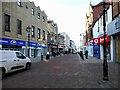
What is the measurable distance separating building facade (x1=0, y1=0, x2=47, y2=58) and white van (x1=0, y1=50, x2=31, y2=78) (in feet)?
29.8

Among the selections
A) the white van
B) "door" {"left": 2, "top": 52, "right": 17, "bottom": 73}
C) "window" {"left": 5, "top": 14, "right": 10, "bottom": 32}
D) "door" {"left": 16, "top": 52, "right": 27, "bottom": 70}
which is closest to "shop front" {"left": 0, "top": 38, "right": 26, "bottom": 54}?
"window" {"left": 5, "top": 14, "right": 10, "bottom": 32}

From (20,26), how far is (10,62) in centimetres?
1801

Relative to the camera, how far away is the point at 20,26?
104 ft

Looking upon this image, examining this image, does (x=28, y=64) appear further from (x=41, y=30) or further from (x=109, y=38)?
(x=41, y=30)

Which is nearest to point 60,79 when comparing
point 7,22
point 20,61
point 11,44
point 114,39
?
point 20,61

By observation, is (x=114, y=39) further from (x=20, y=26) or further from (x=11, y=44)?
(x=20, y=26)

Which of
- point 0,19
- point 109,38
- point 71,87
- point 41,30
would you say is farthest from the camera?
point 41,30

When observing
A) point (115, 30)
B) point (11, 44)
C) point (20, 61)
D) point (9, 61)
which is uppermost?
point (115, 30)

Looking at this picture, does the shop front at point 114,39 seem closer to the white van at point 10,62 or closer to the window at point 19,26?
the white van at point 10,62

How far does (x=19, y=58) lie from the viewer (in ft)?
52.5

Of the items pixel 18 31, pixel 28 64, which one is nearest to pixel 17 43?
pixel 18 31

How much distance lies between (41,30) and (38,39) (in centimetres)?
313

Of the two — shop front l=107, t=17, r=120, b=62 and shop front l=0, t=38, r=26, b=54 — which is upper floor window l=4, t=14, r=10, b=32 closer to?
shop front l=0, t=38, r=26, b=54

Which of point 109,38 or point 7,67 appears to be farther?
point 109,38
